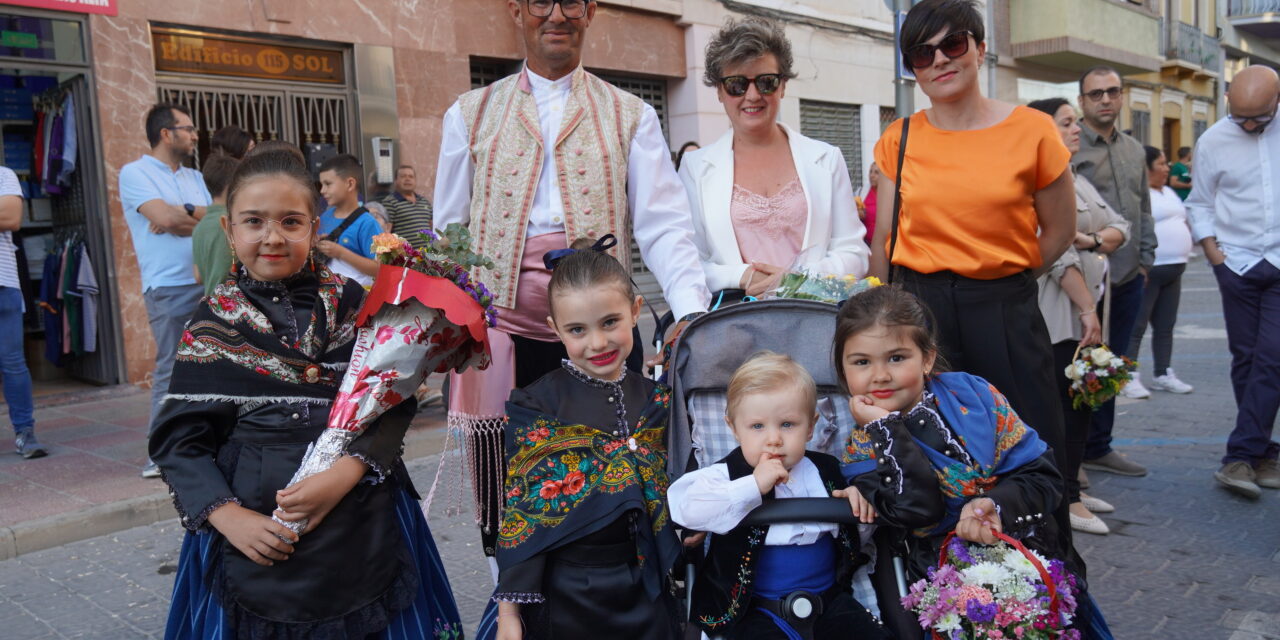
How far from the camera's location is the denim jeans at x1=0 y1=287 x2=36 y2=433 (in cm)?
655

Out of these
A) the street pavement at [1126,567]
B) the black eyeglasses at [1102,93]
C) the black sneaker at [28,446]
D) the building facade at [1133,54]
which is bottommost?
the street pavement at [1126,567]

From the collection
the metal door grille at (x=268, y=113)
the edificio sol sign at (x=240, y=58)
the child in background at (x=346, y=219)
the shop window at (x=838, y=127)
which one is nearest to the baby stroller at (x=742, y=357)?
the child in background at (x=346, y=219)

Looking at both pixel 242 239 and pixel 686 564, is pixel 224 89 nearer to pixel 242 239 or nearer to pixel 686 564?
pixel 242 239

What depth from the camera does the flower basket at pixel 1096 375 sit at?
4.93 metres

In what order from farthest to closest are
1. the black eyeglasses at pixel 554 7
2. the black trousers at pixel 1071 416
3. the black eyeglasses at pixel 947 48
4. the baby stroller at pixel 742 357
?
the black trousers at pixel 1071 416 < the black eyeglasses at pixel 947 48 < the black eyeglasses at pixel 554 7 < the baby stroller at pixel 742 357

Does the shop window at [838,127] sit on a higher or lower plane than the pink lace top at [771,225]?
higher

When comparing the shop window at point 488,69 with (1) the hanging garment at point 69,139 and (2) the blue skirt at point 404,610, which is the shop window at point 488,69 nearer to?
(1) the hanging garment at point 69,139

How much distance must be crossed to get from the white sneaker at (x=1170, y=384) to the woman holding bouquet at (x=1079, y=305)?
3.33 meters

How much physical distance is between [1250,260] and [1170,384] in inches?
120

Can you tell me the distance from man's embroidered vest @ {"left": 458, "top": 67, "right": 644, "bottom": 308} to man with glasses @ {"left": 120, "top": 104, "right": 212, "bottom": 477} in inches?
155

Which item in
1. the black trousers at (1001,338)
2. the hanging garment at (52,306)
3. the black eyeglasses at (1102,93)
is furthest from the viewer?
the hanging garment at (52,306)

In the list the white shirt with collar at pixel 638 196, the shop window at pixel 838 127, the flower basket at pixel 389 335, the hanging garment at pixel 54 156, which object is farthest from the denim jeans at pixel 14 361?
the shop window at pixel 838 127

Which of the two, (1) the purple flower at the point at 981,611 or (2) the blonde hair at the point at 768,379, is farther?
(2) the blonde hair at the point at 768,379

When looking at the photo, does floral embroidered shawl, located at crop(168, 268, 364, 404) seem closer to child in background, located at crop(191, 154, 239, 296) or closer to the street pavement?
the street pavement
